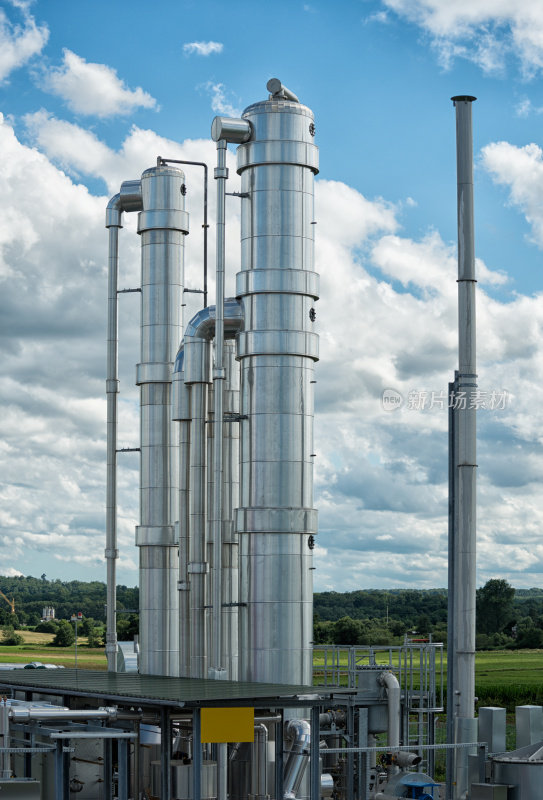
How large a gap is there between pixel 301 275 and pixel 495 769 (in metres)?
12.0

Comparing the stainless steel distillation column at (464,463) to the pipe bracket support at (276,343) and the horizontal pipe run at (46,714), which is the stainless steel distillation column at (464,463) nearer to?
the pipe bracket support at (276,343)

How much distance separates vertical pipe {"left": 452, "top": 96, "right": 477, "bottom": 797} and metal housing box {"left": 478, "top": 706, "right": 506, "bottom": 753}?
2596 mm

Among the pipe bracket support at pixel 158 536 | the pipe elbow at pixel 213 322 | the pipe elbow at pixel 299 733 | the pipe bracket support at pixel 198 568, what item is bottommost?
the pipe elbow at pixel 299 733

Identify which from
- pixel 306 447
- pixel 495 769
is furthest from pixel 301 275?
pixel 495 769

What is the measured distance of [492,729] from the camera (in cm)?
2253

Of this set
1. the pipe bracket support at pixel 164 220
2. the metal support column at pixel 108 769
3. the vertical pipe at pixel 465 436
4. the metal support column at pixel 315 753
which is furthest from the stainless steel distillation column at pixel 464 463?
the pipe bracket support at pixel 164 220

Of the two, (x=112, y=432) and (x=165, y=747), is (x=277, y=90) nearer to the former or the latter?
(x=112, y=432)

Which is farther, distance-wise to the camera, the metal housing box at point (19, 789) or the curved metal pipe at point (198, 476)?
the curved metal pipe at point (198, 476)

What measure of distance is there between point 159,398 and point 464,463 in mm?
10631

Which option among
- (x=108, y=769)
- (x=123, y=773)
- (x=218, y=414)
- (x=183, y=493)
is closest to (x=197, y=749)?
(x=123, y=773)

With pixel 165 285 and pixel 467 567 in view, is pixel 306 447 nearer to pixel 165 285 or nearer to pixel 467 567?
pixel 467 567

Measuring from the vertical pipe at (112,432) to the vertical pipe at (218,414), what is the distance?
7321mm

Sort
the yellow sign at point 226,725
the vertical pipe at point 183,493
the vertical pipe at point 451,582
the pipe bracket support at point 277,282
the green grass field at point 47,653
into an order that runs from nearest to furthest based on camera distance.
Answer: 1. the yellow sign at point 226,725
2. the vertical pipe at point 451,582
3. the pipe bracket support at point 277,282
4. the vertical pipe at point 183,493
5. the green grass field at point 47,653

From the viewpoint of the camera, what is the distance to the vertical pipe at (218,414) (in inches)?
1054
